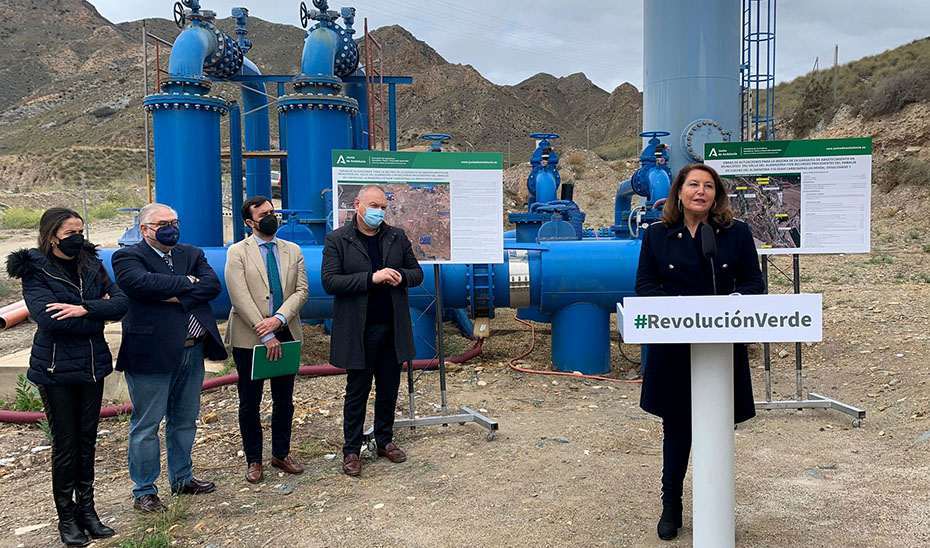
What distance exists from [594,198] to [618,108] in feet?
122

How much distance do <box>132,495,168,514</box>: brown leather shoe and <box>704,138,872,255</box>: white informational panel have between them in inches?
166

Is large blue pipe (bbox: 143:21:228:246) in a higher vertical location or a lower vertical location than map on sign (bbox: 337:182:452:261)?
higher

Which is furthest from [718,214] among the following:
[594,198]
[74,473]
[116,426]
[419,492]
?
[594,198]

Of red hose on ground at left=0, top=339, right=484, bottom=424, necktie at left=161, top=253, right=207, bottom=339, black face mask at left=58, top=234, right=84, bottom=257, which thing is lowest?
red hose on ground at left=0, top=339, right=484, bottom=424

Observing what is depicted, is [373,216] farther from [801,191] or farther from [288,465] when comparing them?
[801,191]

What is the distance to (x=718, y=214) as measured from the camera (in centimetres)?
334

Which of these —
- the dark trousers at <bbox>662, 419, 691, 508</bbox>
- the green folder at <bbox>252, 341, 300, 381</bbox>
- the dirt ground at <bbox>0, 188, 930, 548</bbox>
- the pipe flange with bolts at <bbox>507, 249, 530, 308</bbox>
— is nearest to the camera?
the dark trousers at <bbox>662, 419, 691, 508</bbox>

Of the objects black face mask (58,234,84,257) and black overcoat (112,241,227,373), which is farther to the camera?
black overcoat (112,241,227,373)

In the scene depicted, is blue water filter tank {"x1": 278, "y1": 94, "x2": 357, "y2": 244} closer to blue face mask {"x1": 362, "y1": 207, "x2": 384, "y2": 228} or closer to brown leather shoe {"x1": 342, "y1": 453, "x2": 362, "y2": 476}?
blue face mask {"x1": 362, "y1": 207, "x2": 384, "y2": 228}

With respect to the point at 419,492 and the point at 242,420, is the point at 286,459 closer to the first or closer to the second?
the point at 242,420

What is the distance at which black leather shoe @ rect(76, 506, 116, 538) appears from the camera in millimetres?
3734

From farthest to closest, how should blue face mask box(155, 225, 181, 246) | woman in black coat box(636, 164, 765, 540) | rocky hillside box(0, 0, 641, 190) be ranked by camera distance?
rocky hillside box(0, 0, 641, 190)
blue face mask box(155, 225, 181, 246)
woman in black coat box(636, 164, 765, 540)

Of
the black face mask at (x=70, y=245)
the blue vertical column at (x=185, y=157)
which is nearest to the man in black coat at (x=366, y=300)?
the black face mask at (x=70, y=245)

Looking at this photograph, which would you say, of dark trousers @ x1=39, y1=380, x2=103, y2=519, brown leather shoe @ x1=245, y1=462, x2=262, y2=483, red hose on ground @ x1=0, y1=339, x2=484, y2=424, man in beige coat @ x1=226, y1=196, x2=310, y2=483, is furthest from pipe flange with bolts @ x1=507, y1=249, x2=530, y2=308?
dark trousers @ x1=39, y1=380, x2=103, y2=519
